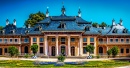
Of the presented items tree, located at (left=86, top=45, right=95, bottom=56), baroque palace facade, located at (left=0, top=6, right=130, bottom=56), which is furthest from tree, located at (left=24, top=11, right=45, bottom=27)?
tree, located at (left=86, top=45, right=95, bottom=56)

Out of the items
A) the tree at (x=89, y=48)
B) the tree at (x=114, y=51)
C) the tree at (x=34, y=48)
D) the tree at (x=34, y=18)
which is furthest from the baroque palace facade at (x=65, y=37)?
the tree at (x=34, y=18)

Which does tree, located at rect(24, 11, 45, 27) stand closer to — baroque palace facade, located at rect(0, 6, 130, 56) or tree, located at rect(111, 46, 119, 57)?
baroque palace facade, located at rect(0, 6, 130, 56)

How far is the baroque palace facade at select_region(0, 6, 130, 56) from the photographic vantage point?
2566 inches

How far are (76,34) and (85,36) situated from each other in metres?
2.63

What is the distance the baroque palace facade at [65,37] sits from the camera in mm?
65188

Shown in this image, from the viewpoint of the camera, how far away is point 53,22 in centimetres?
6700

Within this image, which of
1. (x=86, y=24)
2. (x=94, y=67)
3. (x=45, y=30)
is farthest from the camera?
(x=86, y=24)

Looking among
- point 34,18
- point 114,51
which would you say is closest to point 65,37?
point 114,51

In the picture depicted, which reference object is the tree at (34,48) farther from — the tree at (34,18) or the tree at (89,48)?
the tree at (34,18)

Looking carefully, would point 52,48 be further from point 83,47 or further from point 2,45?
point 2,45

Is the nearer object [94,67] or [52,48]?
[94,67]

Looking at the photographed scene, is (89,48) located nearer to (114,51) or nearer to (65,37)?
(114,51)

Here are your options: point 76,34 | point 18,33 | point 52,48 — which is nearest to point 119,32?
point 76,34

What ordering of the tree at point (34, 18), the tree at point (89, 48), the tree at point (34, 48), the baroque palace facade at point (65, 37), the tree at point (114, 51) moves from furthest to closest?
the tree at point (34, 18) < the baroque palace facade at point (65, 37) < the tree at point (34, 48) < the tree at point (89, 48) < the tree at point (114, 51)
